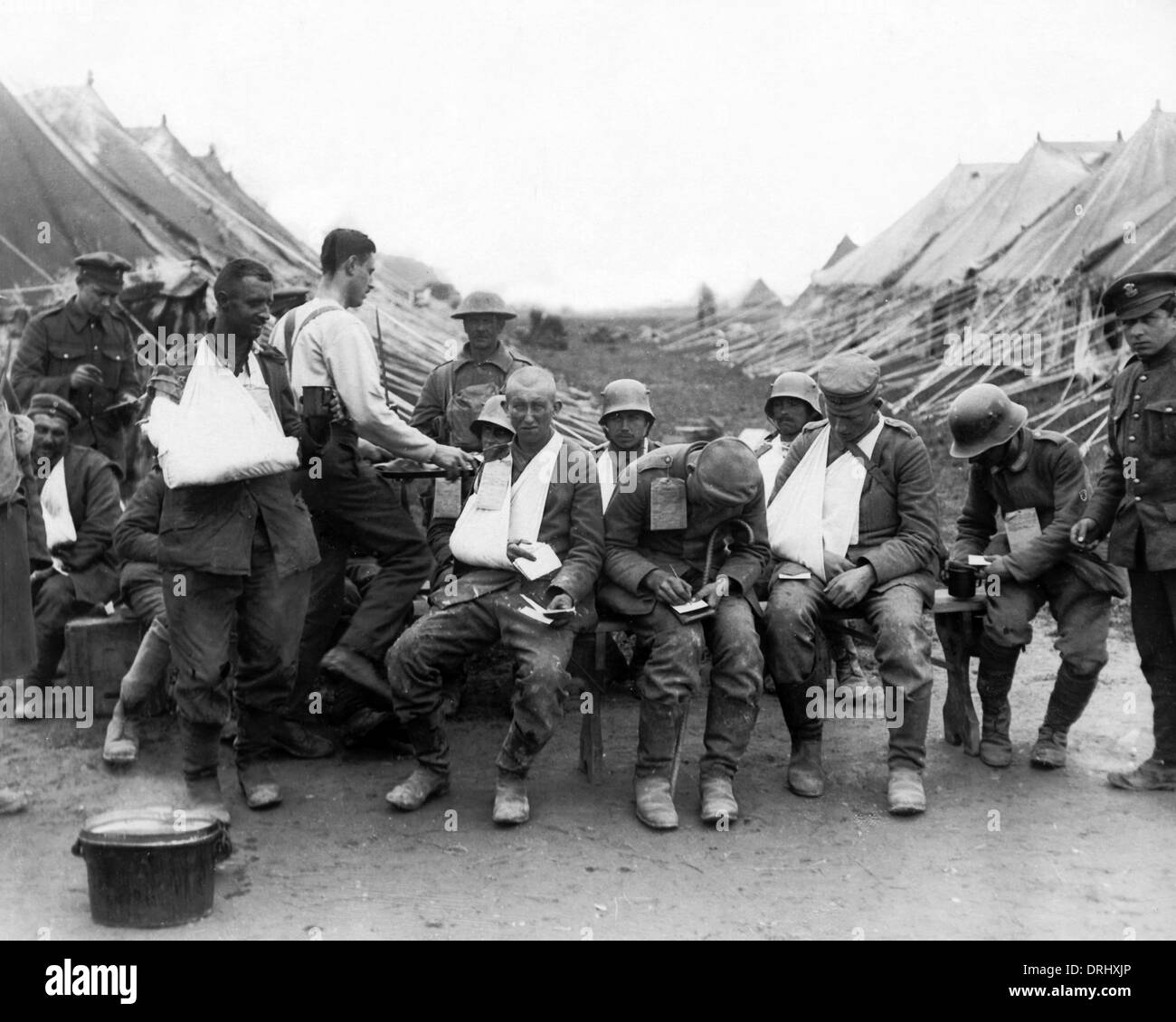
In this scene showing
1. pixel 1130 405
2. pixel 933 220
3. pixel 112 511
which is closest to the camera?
pixel 1130 405

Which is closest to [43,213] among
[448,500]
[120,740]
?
[448,500]

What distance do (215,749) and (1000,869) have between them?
2830 millimetres

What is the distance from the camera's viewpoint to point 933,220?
25.5m

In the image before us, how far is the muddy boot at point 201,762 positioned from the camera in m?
4.58

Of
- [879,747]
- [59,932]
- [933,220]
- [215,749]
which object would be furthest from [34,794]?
[933,220]

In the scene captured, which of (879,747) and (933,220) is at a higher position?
(933,220)

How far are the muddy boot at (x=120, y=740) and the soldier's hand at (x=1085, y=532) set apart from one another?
13.5 feet

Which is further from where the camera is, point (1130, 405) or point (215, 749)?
point (1130, 405)

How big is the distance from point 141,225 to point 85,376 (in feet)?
10.2

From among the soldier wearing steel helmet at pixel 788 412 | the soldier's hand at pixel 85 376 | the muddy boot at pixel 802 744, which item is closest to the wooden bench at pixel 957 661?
the muddy boot at pixel 802 744

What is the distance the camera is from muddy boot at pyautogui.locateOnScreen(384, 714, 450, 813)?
4.92 m

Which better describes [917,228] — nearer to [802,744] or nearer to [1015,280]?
[1015,280]

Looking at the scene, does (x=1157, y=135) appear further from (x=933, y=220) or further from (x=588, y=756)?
(x=588, y=756)

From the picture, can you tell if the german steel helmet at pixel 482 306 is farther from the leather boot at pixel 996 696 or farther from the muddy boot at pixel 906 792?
the muddy boot at pixel 906 792
